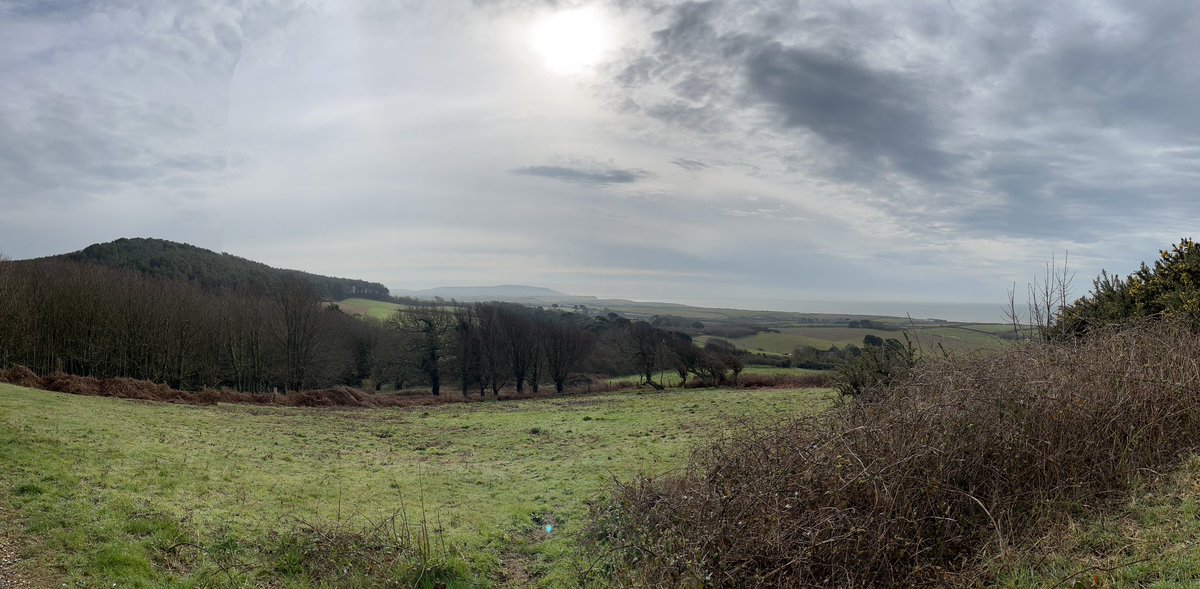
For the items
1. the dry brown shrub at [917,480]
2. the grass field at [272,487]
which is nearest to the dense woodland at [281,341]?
the grass field at [272,487]

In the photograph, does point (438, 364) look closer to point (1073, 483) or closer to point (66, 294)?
point (66, 294)

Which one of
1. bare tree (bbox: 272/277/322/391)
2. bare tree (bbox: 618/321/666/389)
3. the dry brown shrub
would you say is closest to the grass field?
the dry brown shrub

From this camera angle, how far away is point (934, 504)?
6117 millimetres

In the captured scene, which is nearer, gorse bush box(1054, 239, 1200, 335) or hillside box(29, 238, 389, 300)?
gorse bush box(1054, 239, 1200, 335)

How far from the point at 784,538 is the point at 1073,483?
3783mm

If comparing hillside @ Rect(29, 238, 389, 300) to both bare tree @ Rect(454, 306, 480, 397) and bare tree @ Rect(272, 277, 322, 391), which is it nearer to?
bare tree @ Rect(272, 277, 322, 391)

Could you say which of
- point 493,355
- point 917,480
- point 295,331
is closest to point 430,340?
point 493,355

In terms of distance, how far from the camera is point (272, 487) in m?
11.4

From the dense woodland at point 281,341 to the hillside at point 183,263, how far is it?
26.7 feet

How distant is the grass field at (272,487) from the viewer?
24.9ft

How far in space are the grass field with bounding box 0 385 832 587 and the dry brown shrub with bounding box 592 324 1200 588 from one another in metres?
2.26

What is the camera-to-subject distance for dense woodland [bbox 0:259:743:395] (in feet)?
119

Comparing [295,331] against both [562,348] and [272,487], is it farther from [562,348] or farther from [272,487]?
[272,487]

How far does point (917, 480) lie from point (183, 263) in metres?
90.7
